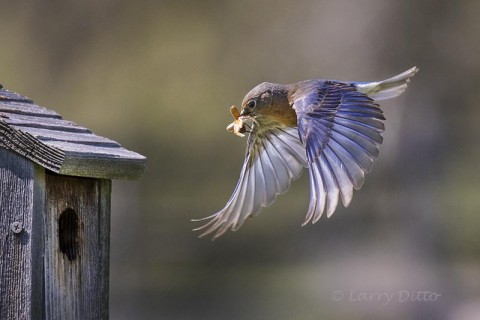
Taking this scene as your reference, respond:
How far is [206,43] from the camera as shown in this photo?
26.0ft

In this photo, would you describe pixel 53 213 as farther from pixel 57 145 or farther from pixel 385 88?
pixel 385 88

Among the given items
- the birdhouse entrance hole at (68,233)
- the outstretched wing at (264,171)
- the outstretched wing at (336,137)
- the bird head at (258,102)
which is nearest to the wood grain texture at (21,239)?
the birdhouse entrance hole at (68,233)

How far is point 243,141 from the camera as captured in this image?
7.77m

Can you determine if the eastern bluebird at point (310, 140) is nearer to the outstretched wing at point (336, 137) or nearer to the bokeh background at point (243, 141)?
the outstretched wing at point (336, 137)

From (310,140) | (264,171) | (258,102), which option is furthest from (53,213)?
(258,102)

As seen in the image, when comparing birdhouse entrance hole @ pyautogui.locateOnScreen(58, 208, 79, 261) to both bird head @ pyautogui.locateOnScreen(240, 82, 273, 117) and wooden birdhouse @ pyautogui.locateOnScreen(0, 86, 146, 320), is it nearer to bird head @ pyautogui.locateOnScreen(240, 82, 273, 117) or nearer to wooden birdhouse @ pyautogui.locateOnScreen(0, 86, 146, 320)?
wooden birdhouse @ pyautogui.locateOnScreen(0, 86, 146, 320)

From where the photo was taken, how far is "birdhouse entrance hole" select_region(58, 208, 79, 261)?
2.62 m

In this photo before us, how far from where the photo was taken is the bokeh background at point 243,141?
6.73m

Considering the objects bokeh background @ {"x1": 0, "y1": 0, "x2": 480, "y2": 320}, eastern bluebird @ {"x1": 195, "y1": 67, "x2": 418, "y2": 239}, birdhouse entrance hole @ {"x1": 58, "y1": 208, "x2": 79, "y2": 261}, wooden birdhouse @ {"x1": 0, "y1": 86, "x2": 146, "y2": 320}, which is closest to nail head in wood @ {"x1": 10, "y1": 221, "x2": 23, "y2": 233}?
wooden birdhouse @ {"x1": 0, "y1": 86, "x2": 146, "y2": 320}

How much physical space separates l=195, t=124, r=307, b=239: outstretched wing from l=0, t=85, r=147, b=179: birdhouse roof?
0.74 m

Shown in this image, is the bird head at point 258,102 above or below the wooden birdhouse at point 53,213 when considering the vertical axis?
above

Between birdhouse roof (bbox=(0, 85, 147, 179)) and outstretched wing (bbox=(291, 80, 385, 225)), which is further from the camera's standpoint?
outstretched wing (bbox=(291, 80, 385, 225))

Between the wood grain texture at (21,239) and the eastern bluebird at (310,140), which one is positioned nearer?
the wood grain texture at (21,239)

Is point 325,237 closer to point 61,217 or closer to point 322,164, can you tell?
point 322,164
